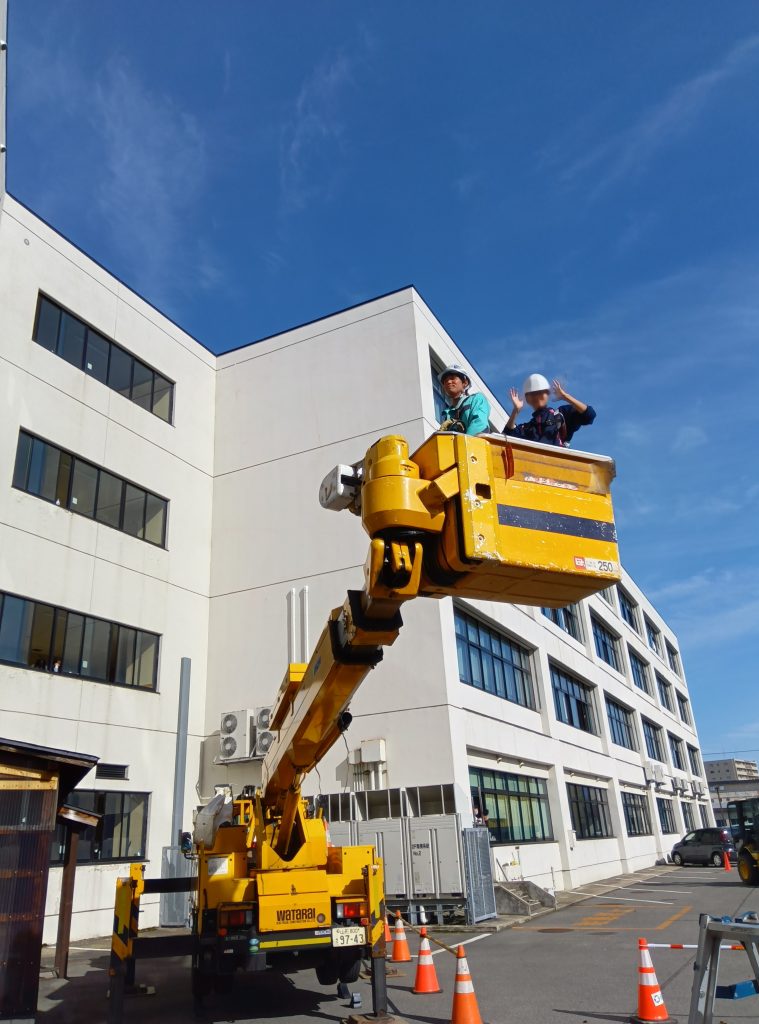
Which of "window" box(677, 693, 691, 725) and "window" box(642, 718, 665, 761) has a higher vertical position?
"window" box(677, 693, 691, 725)

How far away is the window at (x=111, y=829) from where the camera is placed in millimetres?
16812

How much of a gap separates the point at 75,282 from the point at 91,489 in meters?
5.45

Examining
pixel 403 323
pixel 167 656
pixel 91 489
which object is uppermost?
pixel 403 323

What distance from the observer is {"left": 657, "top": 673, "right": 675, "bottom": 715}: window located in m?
53.9

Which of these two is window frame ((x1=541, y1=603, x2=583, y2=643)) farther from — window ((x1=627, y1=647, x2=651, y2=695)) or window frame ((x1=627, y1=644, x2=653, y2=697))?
window ((x1=627, y1=647, x2=651, y2=695))

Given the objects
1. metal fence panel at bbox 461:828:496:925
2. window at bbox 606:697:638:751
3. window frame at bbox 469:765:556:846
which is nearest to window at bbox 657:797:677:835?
window at bbox 606:697:638:751

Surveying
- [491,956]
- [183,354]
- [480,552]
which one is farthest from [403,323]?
[480,552]

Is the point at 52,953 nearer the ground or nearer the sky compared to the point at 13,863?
nearer the ground

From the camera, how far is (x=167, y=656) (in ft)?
66.4

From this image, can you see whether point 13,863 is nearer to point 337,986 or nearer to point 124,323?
point 337,986

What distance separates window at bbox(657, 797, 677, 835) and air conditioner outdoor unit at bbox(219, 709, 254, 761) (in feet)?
99.4

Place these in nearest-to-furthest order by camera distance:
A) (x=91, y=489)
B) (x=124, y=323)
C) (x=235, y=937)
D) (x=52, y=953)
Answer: (x=235, y=937) → (x=52, y=953) → (x=91, y=489) → (x=124, y=323)

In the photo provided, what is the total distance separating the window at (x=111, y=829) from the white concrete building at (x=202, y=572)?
52mm

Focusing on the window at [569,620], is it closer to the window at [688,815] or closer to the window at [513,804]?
the window at [513,804]
